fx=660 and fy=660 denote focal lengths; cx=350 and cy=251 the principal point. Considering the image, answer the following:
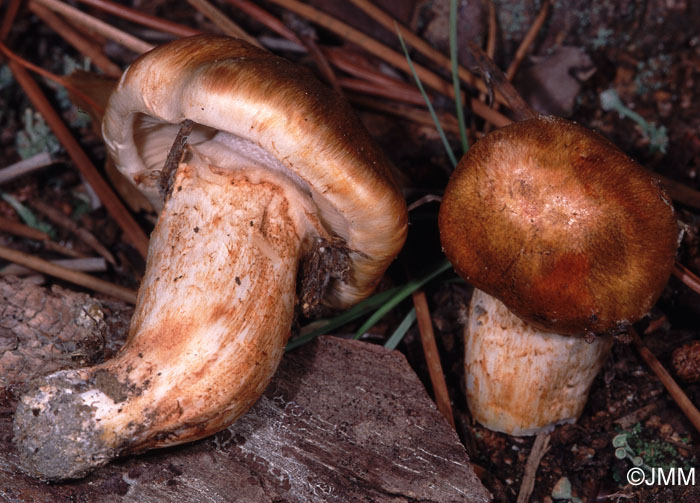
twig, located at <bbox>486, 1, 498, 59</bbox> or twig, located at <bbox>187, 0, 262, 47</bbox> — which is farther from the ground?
twig, located at <bbox>486, 1, 498, 59</bbox>

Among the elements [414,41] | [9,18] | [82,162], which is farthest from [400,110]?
[9,18]

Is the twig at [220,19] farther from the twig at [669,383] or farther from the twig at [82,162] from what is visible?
the twig at [669,383]

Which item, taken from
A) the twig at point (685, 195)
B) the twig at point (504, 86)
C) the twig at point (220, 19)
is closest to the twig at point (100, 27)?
the twig at point (220, 19)

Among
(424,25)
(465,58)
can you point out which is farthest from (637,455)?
(424,25)

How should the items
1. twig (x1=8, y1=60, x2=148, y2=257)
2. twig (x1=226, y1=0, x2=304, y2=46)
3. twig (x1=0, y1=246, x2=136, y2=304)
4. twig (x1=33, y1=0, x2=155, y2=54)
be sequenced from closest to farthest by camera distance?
twig (x1=0, y1=246, x2=136, y2=304) → twig (x1=8, y1=60, x2=148, y2=257) → twig (x1=33, y1=0, x2=155, y2=54) → twig (x1=226, y1=0, x2=304, y2=46)

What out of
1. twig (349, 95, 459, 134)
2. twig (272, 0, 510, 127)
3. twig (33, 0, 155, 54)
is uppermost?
twig (272, 0, 510, 127)

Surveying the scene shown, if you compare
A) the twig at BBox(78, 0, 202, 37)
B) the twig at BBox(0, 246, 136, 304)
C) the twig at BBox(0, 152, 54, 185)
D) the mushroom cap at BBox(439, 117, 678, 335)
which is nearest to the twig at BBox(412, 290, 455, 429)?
the mushroom cap at BBox(439, 117, 678, 335)

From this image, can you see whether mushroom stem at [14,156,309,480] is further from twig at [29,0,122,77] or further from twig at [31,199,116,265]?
twig at [29,0,122,77]

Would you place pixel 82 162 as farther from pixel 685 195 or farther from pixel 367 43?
pixel 685 195
